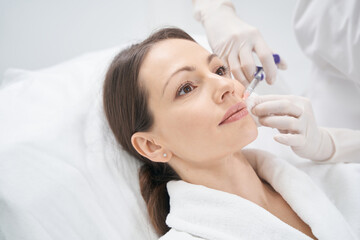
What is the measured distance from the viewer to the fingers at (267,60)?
1.21 meters

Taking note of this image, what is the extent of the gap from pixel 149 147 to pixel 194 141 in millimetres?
180

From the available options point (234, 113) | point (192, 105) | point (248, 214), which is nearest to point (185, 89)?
point (192, 105)

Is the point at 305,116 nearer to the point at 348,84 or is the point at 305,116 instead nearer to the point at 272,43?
the point at 348,84

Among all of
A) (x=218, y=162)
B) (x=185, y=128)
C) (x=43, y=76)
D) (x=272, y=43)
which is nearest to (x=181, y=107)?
(x=185, y=128)

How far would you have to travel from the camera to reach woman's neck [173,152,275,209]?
3.53 feet

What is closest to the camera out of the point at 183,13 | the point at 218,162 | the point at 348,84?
the point at 218,162

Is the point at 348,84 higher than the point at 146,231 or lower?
higher

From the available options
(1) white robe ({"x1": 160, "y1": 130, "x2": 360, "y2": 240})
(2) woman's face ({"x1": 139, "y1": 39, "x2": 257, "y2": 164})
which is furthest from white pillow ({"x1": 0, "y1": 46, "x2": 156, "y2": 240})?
(2) woman's face ({"x1": 139, "y1": 39, "x2": 257, "y2": 164})

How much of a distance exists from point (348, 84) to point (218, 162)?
826mm

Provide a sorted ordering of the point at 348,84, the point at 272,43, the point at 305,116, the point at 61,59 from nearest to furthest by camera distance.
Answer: the point at 305,116
the point at 348,84
the point at 61,59
the point at 272,43

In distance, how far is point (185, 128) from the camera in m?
0.95

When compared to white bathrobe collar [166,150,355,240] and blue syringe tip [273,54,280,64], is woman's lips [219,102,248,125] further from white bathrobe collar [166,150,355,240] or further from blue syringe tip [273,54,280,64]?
blue syringe tip [273,54,280,64]

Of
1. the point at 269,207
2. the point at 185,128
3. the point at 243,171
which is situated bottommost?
the point at 269,207

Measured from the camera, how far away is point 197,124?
36.6 inches
